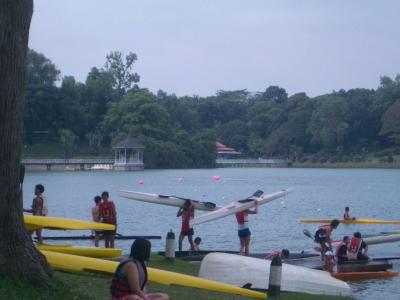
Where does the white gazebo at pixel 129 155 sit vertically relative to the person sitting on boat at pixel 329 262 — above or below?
above

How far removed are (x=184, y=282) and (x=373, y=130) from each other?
118242 mm

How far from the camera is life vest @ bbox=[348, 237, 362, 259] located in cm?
2219

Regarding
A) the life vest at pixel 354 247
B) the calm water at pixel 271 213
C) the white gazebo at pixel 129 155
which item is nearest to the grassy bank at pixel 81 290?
the life vest at pixel 354 247

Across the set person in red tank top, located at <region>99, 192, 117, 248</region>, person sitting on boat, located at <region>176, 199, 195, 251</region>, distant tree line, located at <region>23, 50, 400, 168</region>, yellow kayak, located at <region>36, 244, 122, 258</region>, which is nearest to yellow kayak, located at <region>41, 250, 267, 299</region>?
yellow kayak, located at <region>36, 244, 122, 258</region>

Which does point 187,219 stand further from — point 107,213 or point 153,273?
point 153,273

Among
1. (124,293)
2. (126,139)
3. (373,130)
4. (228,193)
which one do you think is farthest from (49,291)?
(373,130)

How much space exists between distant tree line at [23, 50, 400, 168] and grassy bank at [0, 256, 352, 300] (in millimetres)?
105464

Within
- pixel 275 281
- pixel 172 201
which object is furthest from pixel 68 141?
pixel 275 281

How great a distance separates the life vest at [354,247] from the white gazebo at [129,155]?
322 ft

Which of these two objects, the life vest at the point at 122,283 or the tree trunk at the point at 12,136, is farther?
the tree trunk at the point at 12,136

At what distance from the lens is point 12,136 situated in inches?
430

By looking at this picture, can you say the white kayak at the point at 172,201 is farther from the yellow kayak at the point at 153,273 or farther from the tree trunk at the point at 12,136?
the tree trunk at the point at 12,136

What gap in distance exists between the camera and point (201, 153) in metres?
137

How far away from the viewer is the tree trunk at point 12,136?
35.4 ft
